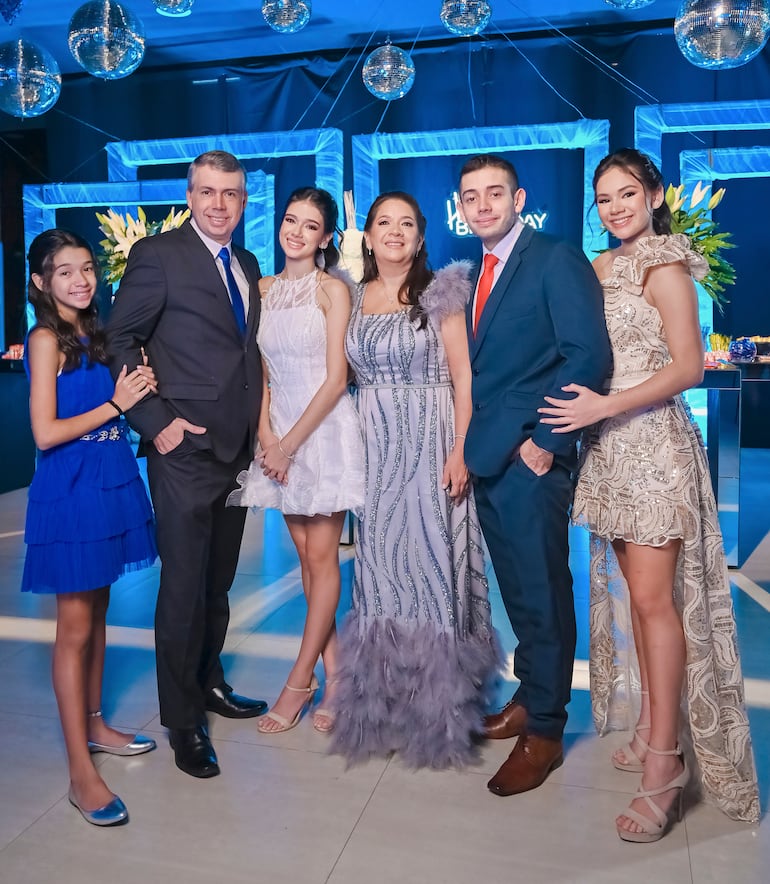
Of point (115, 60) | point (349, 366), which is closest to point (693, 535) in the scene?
point (349, 366)

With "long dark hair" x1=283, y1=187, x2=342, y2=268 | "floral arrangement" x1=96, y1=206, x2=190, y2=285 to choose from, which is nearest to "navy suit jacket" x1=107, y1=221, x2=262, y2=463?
"long dark hair" x1=283, y1=187, x2=342, y2=268

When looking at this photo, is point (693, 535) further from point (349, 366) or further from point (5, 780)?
point (5, 780)

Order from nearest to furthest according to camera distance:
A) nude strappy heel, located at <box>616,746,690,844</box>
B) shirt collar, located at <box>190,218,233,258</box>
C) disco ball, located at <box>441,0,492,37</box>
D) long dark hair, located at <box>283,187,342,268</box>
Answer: nude strappy heel, located at <box>616,746,690,844</box>
shirt collar, located at <box>190,218,233,258</box>
long dark hair, located at <box>283,187,342,268</box>
disco ball, located at <box>441,0,492,37</box>

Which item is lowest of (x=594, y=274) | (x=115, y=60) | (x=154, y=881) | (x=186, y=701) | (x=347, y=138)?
(x=154, y=881)

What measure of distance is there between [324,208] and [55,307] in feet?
2.87

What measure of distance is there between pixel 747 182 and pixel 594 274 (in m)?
7.14

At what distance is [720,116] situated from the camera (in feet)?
21.6

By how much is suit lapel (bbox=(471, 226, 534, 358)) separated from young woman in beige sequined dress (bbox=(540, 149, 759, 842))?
0.71 ft

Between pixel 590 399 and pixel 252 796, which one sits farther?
pixel 252 796

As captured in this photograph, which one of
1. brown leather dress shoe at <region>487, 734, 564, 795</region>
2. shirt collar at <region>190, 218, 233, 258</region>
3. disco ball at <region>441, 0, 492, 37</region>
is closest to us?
brown leather dress shoe at <region>487, 734, 564, 795</region>

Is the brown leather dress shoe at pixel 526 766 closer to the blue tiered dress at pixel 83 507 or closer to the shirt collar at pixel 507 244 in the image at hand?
the blue tiered dress at pixel 83 507

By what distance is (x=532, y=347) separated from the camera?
2322 mm

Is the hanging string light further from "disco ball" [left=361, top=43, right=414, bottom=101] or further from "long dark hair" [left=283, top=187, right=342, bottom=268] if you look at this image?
"disco ball" [left=361, top=43, right=414, bottom=101]

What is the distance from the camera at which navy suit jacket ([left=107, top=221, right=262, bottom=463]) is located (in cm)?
248
